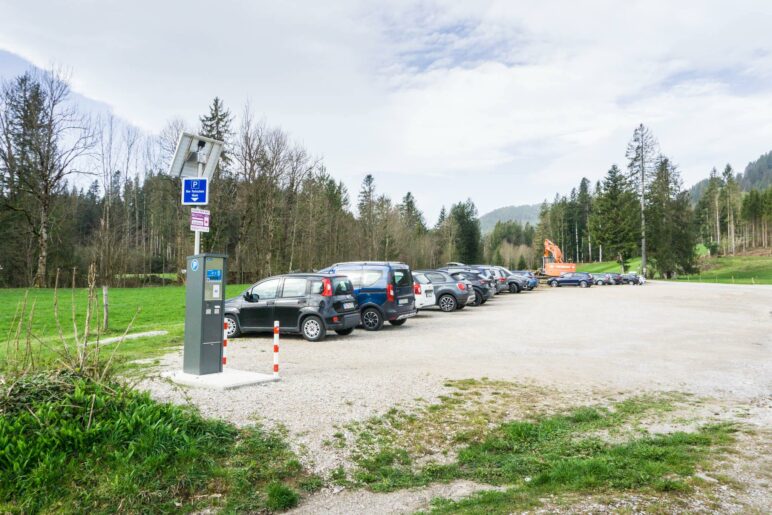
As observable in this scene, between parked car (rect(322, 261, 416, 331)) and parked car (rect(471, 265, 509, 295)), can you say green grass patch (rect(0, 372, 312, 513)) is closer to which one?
parked car (rect(322, 261, 416, 331))

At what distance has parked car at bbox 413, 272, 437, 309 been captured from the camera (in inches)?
805

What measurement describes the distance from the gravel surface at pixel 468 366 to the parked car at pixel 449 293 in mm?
3814

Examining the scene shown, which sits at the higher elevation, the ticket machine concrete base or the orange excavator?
the orange excavator

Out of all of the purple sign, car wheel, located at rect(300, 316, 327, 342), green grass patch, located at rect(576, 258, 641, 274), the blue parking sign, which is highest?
green grass patch, located at rect(576, 258, 641, 274)

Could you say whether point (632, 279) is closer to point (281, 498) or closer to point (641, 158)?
point (641, 158)

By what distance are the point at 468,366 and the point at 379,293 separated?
5.72 m

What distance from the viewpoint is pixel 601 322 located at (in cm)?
1802

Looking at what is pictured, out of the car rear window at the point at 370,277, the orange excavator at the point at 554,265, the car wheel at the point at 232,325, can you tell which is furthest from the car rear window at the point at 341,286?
the orange excavator at the point at 554,265

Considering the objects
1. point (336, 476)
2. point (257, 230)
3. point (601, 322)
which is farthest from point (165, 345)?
point (257, 230)

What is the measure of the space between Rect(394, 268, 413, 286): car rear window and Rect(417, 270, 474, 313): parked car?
589 centimetres

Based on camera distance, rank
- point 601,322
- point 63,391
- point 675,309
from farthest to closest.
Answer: point 675,309
point 601,322
point 63,391

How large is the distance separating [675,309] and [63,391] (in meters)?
24.0

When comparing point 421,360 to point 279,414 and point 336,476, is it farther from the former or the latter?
point 336,476

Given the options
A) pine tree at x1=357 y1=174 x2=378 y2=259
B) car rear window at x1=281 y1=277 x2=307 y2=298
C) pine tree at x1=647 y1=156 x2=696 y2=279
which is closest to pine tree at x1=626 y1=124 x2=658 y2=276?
pine tree at x1=647 y1=156 x2=696 y2=279
